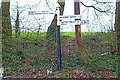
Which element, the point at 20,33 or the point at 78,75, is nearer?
the point at 78,75

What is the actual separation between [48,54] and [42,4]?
0.95 meters

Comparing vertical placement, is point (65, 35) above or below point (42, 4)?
below

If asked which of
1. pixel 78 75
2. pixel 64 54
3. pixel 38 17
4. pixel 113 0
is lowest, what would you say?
pixel 78 75

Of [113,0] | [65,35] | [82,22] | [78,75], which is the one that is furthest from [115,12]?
[78,75]

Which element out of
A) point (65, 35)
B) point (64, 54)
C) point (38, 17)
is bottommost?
point (64, 54)

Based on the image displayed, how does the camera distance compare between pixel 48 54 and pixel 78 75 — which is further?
pixel 48 54

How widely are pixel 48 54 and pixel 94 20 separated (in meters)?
1.08

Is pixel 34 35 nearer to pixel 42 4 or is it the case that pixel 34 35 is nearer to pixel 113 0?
pixel 42 4

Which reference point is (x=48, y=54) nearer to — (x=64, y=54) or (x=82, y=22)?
(x=64, y=54)

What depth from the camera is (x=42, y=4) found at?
16.2ft

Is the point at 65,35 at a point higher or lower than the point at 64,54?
higher

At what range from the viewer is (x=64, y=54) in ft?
16.4

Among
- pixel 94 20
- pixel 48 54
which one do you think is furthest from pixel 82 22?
pixel 48 54

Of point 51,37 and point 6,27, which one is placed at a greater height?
point 6,27
